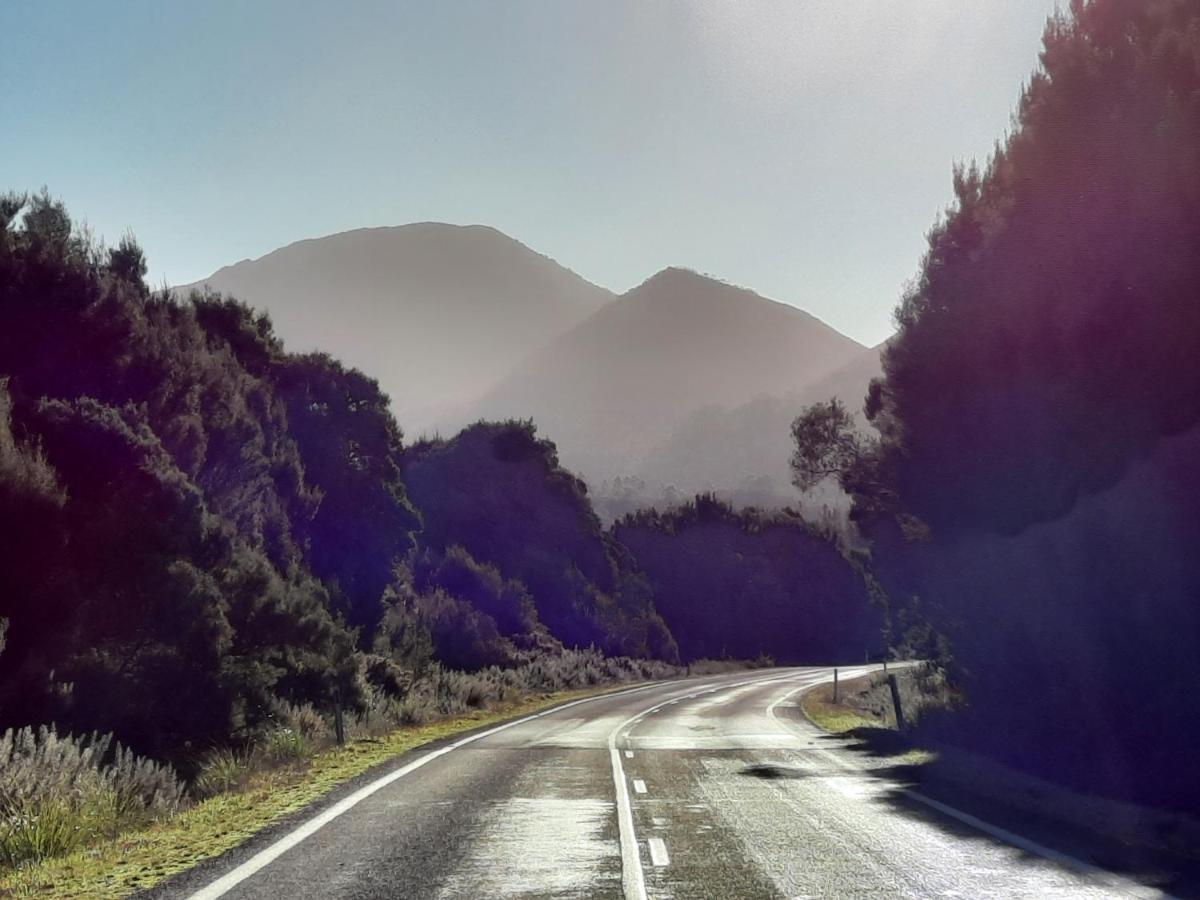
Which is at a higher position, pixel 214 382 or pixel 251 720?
pixel 214 382

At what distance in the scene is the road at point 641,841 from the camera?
24.4 feet

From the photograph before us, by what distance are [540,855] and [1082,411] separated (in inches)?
333

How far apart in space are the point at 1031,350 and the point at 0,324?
63.1 ft

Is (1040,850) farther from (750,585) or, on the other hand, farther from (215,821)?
(750,585)

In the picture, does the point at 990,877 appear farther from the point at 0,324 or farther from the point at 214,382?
the point at 214,382

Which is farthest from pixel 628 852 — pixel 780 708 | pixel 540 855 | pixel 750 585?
pixel 750 585

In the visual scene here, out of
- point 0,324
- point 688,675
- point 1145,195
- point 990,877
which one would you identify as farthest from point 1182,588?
point 688,675

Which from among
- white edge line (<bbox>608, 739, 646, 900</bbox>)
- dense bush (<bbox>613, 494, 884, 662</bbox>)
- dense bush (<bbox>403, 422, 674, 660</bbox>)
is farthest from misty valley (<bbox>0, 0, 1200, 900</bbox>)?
dense bush (<bbox>613, 494, 884, 662</bbox>)

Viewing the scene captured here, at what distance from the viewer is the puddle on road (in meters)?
7.43

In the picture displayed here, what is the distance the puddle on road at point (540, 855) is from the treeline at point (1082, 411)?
5.93 meters

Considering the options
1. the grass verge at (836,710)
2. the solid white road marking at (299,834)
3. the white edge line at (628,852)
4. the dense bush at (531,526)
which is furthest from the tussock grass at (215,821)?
the dense bush at (531,526)

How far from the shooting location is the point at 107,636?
16.7 m

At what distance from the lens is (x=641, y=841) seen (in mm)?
9266

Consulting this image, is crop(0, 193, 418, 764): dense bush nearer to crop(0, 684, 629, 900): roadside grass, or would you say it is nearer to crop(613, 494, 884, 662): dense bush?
crop(0, 684, 629, 900): roadside grass
